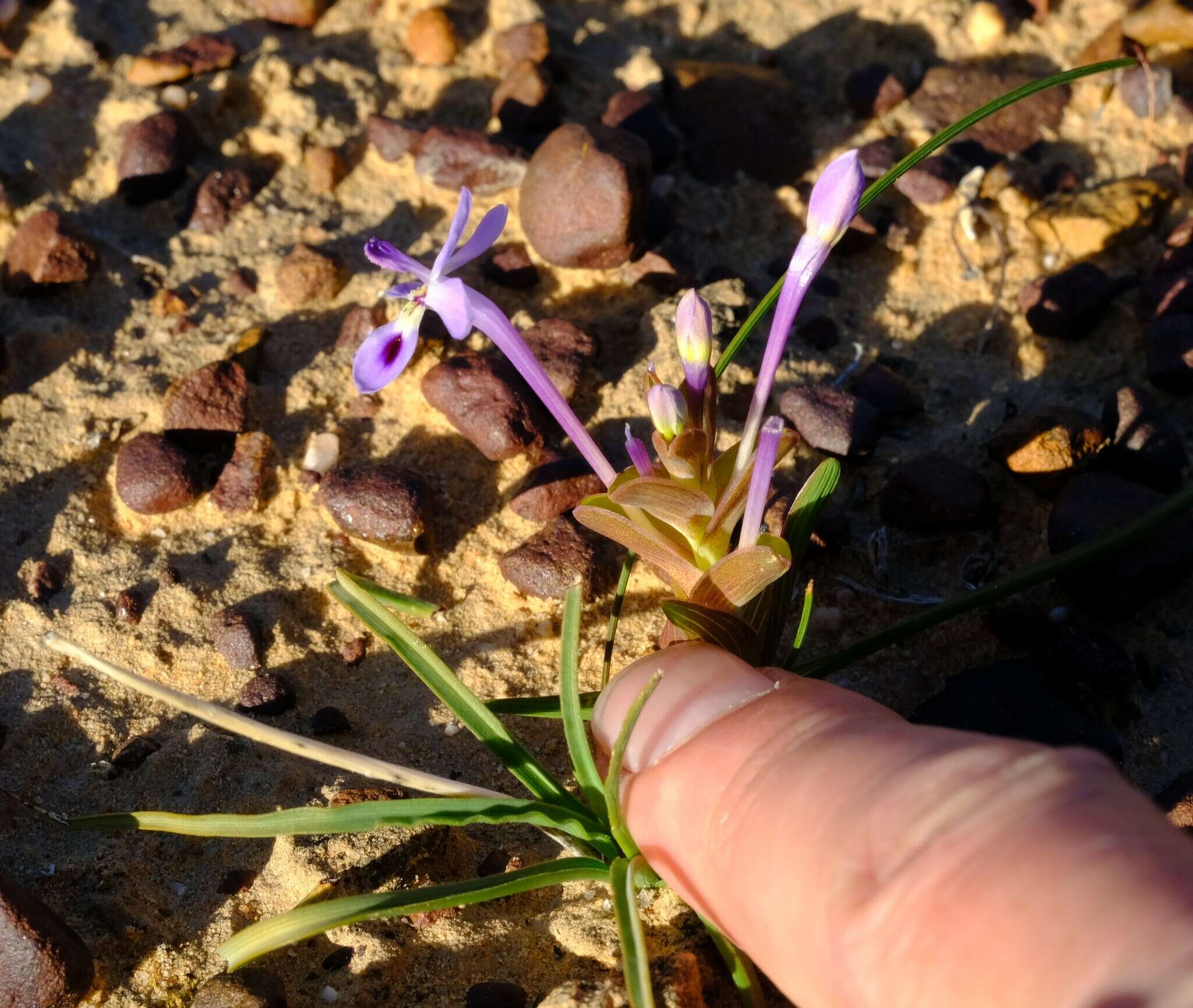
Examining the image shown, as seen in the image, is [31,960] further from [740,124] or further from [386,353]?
[740,124]

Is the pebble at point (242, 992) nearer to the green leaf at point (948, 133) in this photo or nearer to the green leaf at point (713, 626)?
the green leaf at point (713, 626)

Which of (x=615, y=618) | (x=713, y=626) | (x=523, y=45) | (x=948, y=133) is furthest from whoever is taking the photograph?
(x=523, y=45)

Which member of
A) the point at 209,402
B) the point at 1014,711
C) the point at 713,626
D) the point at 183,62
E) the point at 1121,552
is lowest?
the point at 1014,711

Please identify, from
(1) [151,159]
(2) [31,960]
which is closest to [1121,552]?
(2) [31,960]

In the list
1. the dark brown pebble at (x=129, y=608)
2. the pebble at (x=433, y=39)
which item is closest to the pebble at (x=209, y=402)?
the dark brown pebble at (x=129, y=608)

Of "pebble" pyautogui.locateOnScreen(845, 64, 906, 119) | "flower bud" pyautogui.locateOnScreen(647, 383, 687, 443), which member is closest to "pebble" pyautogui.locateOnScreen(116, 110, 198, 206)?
"flower bud" pyautogui.locateOnScreen(647, 383, 687, 443)

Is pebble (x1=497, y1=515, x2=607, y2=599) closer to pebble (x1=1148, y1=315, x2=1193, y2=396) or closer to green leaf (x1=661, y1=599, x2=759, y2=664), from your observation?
green leaf (x1=661, y1=599, x2=759, y2=664)

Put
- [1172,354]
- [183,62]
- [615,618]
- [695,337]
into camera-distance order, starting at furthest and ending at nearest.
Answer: [183,62] < [1172,354] < [615,618] < [695,337]

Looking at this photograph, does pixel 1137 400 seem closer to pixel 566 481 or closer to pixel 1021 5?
pixel 566 481
